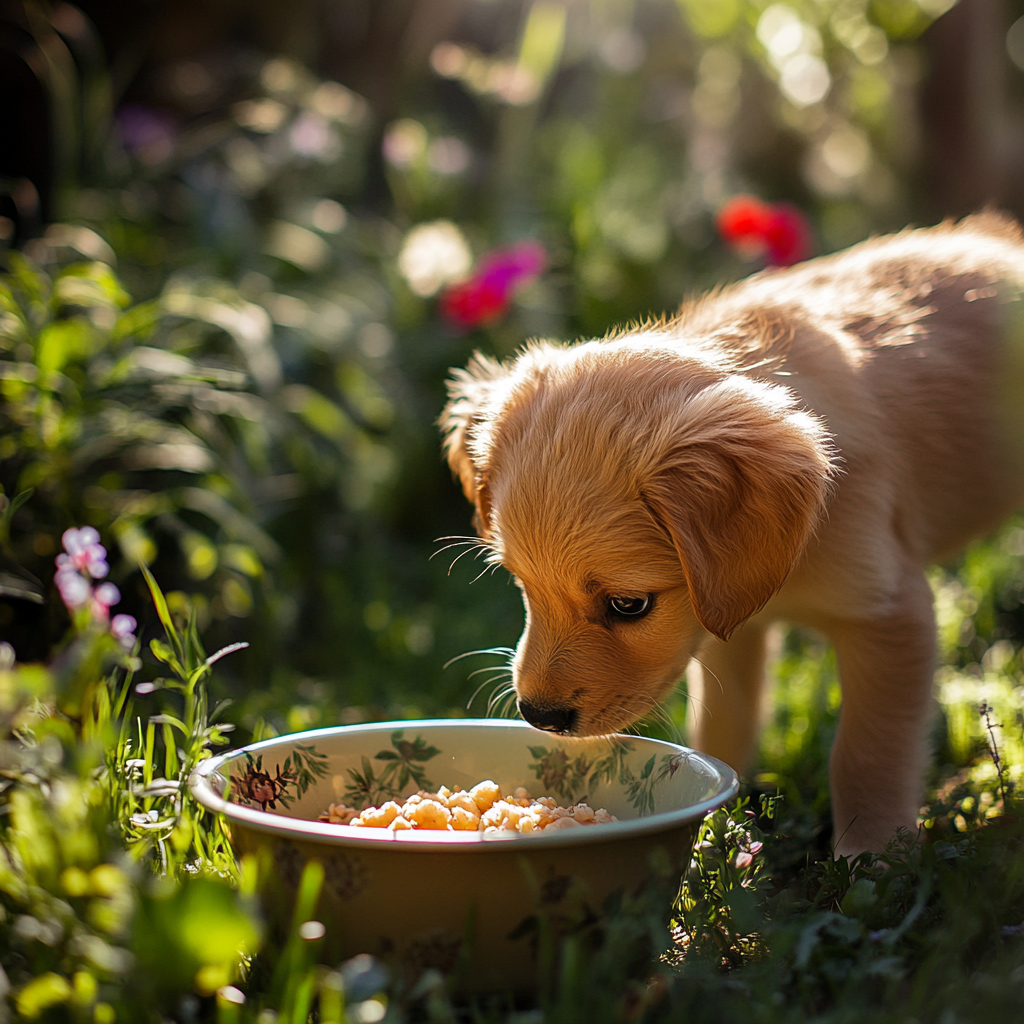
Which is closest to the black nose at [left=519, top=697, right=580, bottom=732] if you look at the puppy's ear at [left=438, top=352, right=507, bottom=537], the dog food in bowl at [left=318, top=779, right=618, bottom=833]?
the dog food in bowl at [left=318, top=779, right=618, bottom=833]

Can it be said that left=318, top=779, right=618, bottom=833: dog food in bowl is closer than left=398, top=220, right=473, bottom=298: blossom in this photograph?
Yes

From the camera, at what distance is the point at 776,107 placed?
8781 mm

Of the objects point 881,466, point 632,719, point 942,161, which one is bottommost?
point 632,719

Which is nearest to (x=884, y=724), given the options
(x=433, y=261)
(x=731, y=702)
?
(x=731, y=702)

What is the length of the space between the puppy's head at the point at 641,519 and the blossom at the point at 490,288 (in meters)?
2.75

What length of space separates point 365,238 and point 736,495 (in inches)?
190

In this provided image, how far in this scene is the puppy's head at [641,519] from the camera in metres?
1.99

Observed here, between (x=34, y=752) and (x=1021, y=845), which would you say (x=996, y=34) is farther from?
(x=34, y=752)

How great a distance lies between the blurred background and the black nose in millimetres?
905

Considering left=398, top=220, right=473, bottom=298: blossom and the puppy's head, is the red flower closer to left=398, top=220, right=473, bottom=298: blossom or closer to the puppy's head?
left=398, top=220, right=473, bottom=298: blossom

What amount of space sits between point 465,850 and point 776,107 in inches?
342

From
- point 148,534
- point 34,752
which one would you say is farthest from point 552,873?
point 148,534

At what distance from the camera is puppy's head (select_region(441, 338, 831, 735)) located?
78.2 inches

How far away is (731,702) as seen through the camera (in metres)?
2.85
